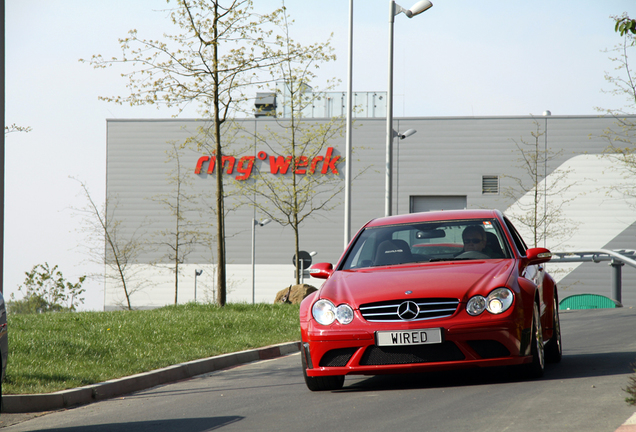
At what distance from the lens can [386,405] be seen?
18.4 ft

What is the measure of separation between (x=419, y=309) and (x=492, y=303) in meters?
0.58

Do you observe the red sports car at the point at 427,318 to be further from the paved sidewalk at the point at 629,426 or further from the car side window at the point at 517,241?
the paved sidewalk at the point at 629,426

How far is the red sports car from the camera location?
5695 millimetres

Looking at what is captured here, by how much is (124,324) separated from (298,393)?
6.00 m

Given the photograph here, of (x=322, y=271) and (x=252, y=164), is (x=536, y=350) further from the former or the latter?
(x=252, y=164)

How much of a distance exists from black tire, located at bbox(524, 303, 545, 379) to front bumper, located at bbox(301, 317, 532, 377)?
183mm

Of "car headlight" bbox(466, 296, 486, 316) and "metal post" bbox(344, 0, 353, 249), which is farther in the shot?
"metal post" bbox(344, 0, 353, 249)

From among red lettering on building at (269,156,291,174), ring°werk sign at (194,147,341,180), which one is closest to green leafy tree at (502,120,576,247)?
ring°werk sign at (194,147,341,180)

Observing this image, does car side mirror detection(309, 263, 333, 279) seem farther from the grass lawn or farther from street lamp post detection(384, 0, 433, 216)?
street lamp post detection(384, 0, 433, 216)

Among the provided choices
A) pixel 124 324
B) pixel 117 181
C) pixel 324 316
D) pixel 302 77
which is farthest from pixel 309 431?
pixel 117 181

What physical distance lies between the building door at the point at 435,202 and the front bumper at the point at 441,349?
37.2m

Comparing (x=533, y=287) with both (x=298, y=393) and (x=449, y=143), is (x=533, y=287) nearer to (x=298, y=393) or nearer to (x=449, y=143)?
(x=298, y=393)

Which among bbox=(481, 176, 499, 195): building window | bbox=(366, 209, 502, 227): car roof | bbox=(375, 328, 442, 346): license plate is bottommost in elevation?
bbox=(375, 328, 442, 346): license plate

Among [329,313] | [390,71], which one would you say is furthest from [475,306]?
[390,71]
